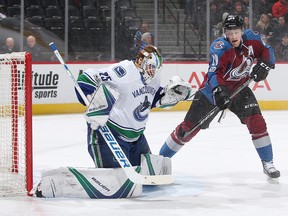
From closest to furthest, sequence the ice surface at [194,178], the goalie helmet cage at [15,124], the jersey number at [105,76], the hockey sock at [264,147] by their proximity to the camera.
A: the ice surface at [194,178], the jersey number at [105,76], the goalie helmet cage at [15,124], the hockey sock at [264,147]

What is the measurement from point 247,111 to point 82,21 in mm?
5391

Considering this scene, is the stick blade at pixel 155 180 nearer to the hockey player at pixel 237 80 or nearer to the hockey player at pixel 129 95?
the hockey player at pixel 129 95

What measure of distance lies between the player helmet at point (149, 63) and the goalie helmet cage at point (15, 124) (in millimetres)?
604

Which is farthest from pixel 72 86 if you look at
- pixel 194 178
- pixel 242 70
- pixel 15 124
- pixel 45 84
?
pixel 242 70

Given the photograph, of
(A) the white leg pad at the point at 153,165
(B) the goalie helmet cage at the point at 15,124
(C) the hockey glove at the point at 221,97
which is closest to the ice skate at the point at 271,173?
(C) the hockey glove at the point at 221,97

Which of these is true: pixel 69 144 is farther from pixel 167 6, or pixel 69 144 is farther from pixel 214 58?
pixel 167 6

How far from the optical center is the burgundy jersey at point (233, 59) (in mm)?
4570

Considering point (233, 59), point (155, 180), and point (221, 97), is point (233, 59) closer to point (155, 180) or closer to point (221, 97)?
point (221, 97)

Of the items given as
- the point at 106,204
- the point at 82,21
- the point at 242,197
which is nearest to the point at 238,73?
the point at 242,197

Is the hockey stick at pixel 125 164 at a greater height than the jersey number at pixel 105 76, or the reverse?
the jersey number at pixel 105 76

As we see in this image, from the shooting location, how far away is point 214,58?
15.0 feet

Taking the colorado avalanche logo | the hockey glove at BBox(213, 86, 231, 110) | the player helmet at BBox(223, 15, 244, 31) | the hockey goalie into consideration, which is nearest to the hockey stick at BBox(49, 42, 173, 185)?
the hockey goalie

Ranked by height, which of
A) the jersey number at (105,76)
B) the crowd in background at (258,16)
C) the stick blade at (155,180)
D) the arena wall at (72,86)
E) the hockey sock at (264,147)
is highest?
the jersey number at (105,76)

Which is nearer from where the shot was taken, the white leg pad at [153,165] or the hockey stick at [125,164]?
the hockey stick at [125,164]
